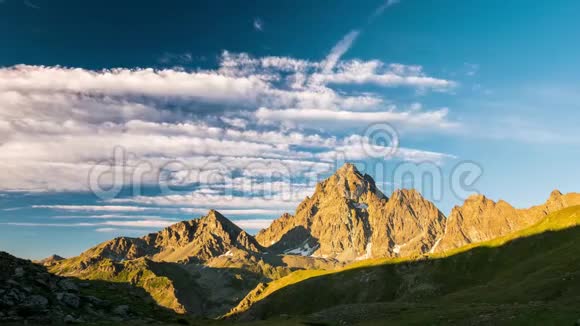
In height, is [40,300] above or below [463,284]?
above

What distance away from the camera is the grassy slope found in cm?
6944

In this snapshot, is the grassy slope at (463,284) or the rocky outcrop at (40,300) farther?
the grassy slope at (463,284)

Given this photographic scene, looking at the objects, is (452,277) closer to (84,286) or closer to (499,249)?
(499,249)

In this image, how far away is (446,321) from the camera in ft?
173

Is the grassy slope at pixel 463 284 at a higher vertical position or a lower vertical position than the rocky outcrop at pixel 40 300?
lower

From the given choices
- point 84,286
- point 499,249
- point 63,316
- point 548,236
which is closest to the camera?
point 63,316

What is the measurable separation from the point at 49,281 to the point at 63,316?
9.66 m

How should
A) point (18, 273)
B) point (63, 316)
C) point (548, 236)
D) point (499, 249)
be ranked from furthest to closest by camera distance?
point (499, 249) → point (548, 236) → point (18, 273) → point (63, 316)

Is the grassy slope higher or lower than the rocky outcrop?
lower

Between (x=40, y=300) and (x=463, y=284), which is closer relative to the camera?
(x=40, y=300)

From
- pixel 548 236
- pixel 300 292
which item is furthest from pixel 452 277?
pixel 300 292

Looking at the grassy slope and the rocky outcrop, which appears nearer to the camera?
the rocky outcrop

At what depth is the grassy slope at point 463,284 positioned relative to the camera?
2734 inches

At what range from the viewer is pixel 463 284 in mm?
138750
